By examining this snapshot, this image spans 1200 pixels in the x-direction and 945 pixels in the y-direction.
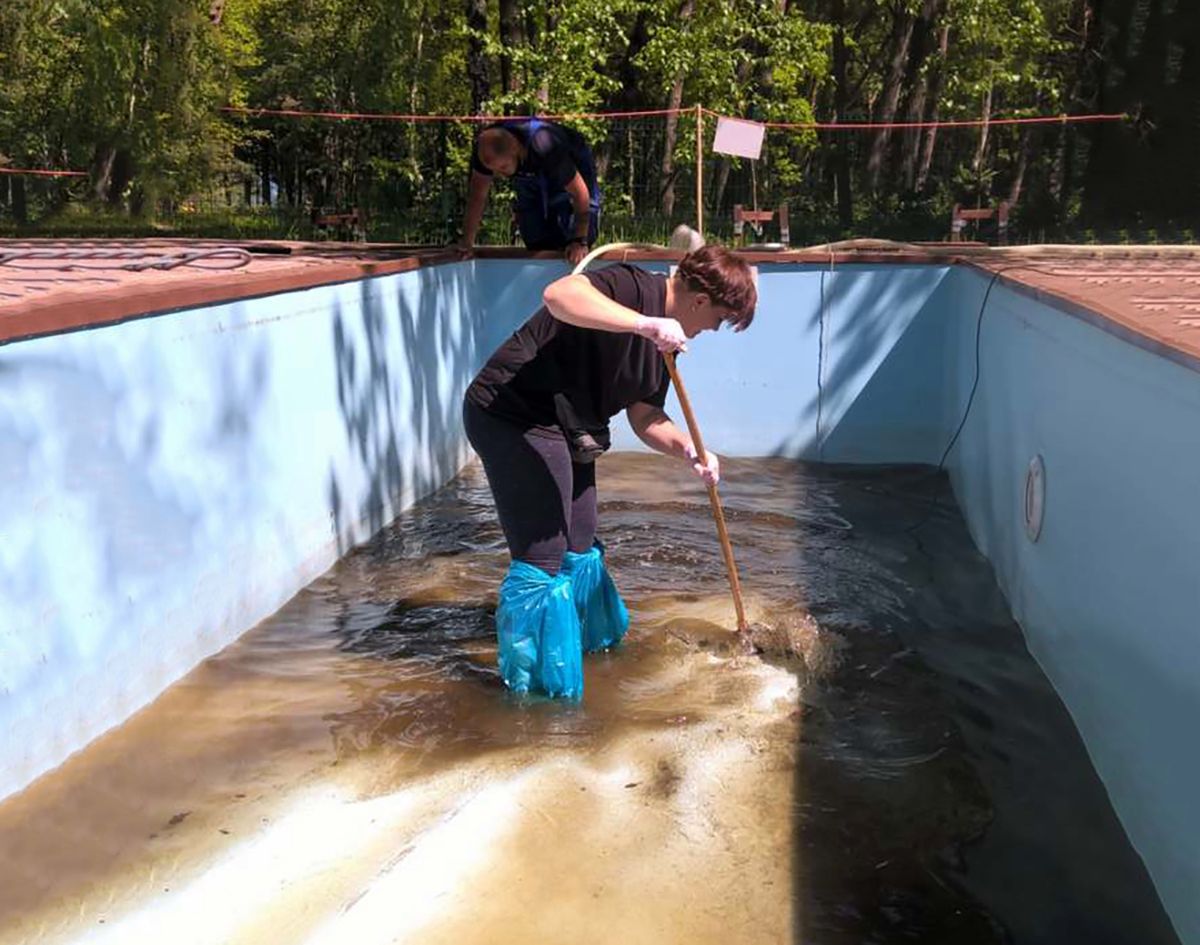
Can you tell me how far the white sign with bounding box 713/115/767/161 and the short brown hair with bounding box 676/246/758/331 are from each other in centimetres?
474

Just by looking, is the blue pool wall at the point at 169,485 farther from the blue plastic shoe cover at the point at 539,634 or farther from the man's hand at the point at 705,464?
the man's hand at the point at 705,464

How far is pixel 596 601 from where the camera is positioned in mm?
4082

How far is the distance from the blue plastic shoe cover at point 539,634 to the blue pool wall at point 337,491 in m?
1.10

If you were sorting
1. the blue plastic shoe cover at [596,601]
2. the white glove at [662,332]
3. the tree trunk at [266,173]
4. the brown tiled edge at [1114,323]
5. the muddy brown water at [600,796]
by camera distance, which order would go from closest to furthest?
the brown tiled edge at [1114,323]
the muddy brown water at [600,796]
the white glove at [662,332]
the blue plastic shoe cover at [596,601]
the tree trunk at [266,173]

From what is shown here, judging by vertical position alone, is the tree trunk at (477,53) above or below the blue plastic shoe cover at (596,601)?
above

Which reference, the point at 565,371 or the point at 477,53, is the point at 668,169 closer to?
the point at 477,53

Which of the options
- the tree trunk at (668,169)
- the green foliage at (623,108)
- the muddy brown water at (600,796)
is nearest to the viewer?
the muddy brown water at (600,796)

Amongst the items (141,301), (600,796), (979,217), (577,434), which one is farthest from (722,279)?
(979,217)

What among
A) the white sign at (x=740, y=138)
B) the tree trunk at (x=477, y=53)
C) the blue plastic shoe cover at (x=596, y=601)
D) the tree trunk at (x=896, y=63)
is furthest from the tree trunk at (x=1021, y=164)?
the blue plastic shoe cover at (x=596, y=601)

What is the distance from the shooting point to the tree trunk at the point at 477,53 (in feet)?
48.3

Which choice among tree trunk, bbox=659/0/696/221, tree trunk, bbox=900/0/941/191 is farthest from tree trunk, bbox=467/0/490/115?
tree trunk, bbox=900/0/941/191

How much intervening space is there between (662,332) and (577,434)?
0.69 meters

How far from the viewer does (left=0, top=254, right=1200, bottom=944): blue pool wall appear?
274 cm

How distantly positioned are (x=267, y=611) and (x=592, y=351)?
185 centimetres
